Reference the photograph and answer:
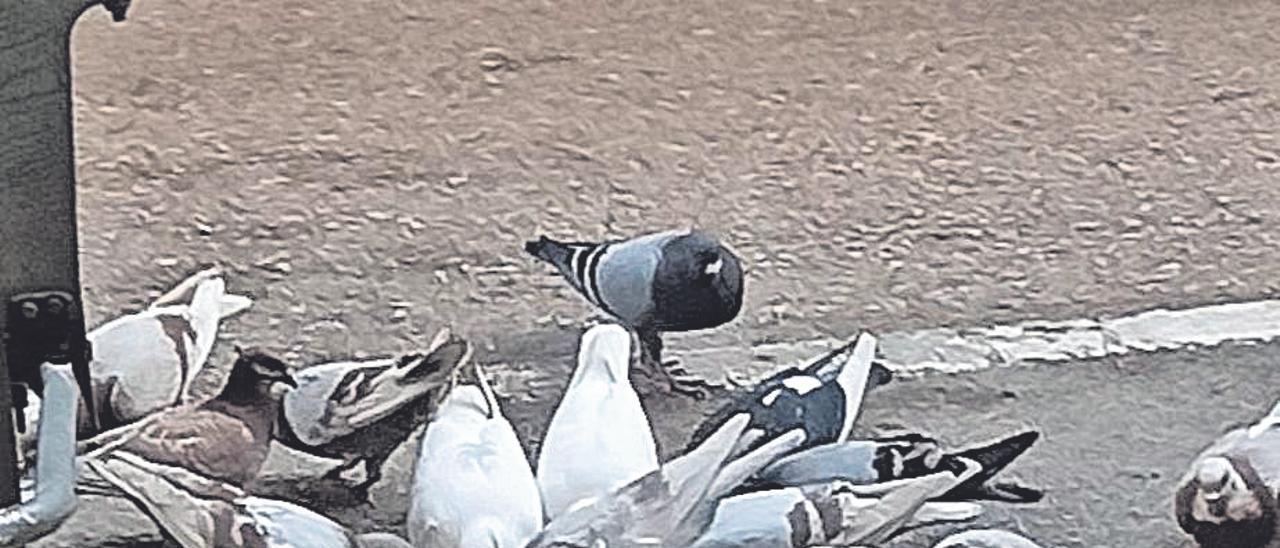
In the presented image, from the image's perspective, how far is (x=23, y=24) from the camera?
1.23m

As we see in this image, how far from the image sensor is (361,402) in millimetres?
1666

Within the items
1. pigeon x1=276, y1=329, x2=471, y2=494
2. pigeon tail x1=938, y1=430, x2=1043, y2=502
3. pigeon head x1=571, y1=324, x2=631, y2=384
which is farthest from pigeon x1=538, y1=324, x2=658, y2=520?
pigeon tail x1=938, y1=430, x2=1043, y2=502

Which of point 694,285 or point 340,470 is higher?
point 694,285

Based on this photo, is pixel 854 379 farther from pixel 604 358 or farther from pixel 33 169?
pixel 33 169

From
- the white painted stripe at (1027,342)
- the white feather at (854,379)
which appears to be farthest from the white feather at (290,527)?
the white painted stripe at (1027,342)

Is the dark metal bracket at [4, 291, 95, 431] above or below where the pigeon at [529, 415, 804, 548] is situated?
above

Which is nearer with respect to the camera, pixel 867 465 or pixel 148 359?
pixel 867 465

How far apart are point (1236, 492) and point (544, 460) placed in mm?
504

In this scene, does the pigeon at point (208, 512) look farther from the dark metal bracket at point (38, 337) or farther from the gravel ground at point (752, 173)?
the gravel ground at point (752, 173)

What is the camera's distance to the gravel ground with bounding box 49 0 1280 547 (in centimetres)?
217

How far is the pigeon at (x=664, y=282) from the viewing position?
1880mm

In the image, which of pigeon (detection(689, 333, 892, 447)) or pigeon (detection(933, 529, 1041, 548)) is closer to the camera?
pigeon (detection(933, 529, 1041, 548))

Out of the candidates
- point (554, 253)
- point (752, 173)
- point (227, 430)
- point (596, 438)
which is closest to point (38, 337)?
point (227, 430)

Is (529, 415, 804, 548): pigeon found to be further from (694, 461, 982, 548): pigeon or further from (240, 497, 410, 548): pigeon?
(240, 497, 410, 548): pigeon
